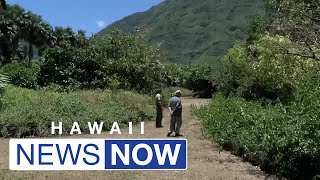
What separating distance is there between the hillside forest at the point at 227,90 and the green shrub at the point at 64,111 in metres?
0.04

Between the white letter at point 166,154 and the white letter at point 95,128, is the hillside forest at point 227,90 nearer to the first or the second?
the white letter at point 95,128

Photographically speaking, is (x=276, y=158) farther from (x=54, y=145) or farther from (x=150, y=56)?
(x=150, y=56)

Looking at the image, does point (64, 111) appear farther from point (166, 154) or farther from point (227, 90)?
point (227, 90)

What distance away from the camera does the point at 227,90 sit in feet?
96.0

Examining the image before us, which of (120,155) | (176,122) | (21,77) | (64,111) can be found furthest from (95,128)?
(21,77)

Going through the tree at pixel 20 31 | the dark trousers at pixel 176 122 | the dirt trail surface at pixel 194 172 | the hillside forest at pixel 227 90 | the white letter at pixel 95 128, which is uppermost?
the tree at pixel 20 31

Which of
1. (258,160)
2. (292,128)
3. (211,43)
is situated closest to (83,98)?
(258,160)

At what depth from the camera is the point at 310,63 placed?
18375 mm

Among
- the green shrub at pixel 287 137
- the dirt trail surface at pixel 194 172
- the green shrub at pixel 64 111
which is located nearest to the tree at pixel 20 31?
the green shrub at pixel 64 111

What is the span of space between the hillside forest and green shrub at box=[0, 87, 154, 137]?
37 millimetres

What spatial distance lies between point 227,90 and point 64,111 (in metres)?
13.3

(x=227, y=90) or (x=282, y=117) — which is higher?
(x=227, y=90)

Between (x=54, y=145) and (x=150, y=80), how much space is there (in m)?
20.0

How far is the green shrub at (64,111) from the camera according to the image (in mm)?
16516
